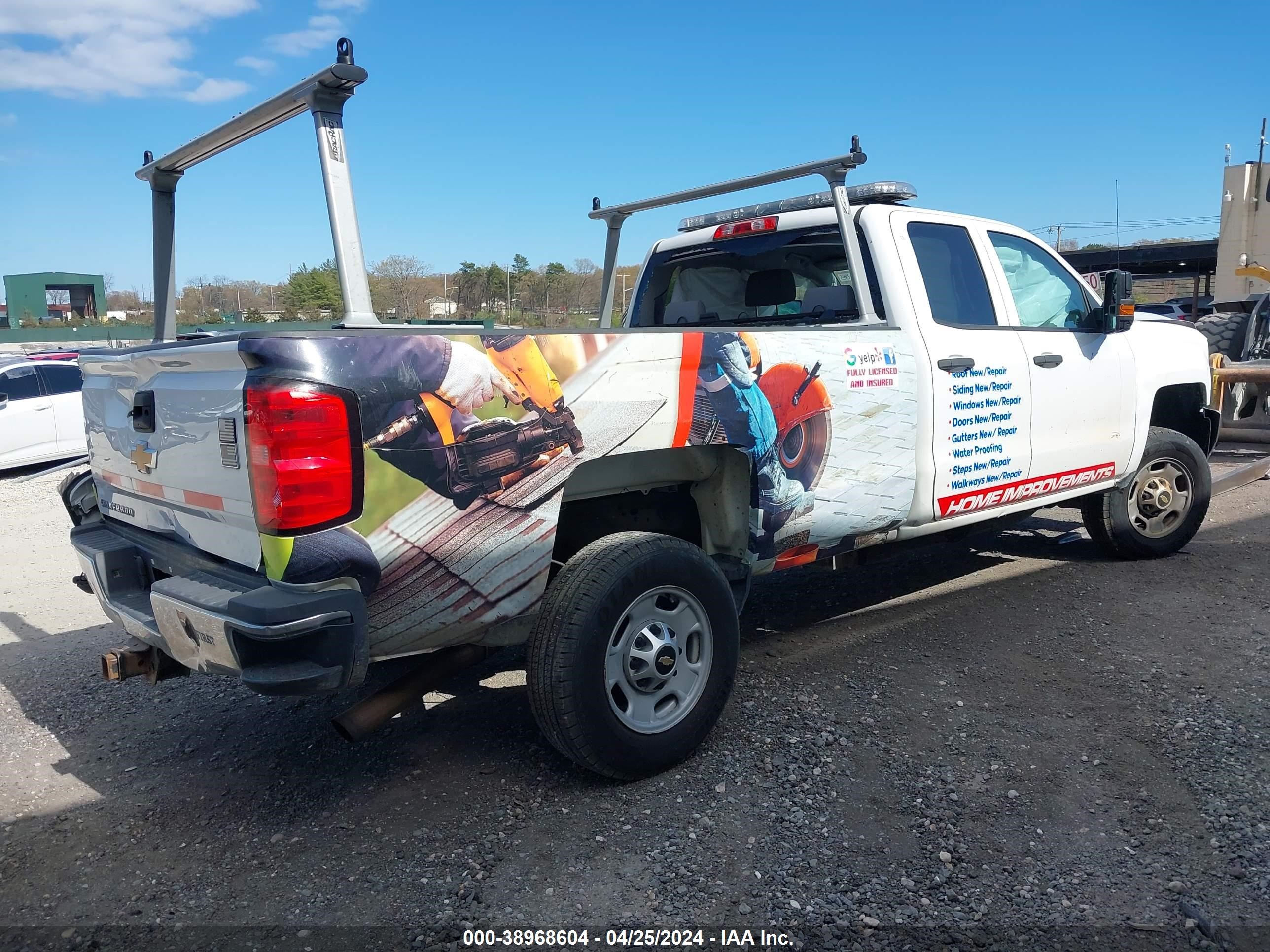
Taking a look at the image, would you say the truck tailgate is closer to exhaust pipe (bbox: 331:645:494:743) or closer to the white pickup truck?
the white pickup truck

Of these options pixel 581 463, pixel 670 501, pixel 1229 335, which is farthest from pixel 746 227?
pixel 1229 335

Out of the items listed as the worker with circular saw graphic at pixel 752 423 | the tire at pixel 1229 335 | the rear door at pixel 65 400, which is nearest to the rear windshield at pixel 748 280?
the worker with circular saw graphic at pixel 752 423

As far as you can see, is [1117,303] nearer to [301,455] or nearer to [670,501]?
[670,501]

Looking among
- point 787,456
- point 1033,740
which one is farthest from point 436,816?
point 1033,740

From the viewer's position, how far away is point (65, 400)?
12.3 metres

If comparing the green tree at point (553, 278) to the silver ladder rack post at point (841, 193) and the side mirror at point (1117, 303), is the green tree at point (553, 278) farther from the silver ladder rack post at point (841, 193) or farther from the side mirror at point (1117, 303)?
the side mirror at point (1117, 303)

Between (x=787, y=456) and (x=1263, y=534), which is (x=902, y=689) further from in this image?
(x=1263, y=534)

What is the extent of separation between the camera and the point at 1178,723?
3.77m

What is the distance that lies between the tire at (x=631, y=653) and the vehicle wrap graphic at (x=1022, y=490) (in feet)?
4.93

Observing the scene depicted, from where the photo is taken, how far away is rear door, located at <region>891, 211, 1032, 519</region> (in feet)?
14.3

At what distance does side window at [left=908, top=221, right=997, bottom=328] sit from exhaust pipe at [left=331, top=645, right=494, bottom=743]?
260cm

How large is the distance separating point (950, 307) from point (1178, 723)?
6.66 feet

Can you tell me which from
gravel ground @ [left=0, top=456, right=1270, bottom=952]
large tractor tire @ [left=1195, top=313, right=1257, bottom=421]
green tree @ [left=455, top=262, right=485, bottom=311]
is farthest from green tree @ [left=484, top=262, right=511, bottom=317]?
large tractor tire @ [left=1195, top=313, right=1257, bottom=421]

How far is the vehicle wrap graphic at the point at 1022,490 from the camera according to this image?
178 inches
